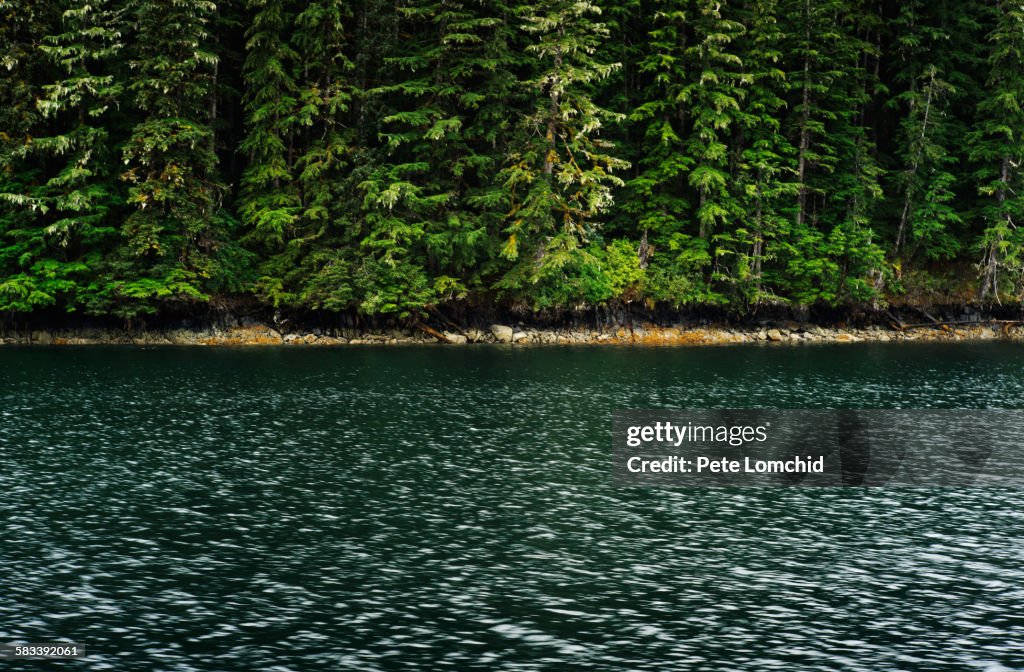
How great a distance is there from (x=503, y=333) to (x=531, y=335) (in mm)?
1639

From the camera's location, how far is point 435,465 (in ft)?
81.0

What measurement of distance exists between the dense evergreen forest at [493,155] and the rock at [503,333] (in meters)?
1.52

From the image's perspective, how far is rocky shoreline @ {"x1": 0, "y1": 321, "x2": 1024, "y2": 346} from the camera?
54500 millimetres

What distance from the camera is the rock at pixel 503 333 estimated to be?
57706 millimetres

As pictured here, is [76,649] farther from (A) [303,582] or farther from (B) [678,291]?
(B) [678,291]

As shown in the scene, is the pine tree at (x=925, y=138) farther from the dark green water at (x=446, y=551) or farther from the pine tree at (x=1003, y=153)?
the dark green water at (x=446, y=551)

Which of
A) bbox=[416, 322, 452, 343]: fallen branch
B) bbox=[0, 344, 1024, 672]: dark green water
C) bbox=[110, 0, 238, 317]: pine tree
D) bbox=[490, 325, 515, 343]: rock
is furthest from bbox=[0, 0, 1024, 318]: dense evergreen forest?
bbox=[0, 344, 1024, 672]: dark green water

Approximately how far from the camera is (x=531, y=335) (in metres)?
57.9

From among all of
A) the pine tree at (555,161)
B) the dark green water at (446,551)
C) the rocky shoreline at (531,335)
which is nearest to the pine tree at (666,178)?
the rocky shoreline at (531,335)

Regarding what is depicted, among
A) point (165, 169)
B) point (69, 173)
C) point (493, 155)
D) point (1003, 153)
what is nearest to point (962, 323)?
point (1003, 153)

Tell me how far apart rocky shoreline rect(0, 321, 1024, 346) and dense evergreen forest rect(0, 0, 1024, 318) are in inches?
71.9

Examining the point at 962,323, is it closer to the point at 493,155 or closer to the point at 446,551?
the point at 493,155

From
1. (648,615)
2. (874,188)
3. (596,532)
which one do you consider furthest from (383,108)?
(648,615)

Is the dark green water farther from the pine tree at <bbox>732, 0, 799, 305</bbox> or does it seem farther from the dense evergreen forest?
the pine tree at <bbox>732, 0, 799, 305</bbox>
